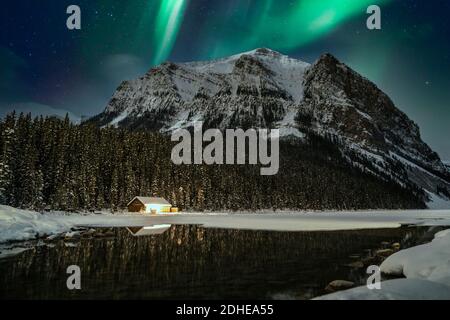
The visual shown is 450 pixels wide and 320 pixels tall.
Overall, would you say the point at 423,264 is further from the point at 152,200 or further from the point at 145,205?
the point at 152,200

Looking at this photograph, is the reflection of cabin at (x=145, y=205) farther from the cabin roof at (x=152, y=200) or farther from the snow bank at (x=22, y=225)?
the snow bank at (x=22, y=225)

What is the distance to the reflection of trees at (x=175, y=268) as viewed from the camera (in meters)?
15.4

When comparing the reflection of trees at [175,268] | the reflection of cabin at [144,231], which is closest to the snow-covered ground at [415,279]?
the reflection of trees at [175,268]

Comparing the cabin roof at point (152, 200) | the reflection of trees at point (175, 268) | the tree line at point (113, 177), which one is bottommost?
the reflection of trees at point (175, 268)

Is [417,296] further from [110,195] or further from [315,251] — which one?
[110,195]

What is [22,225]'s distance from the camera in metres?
32.0

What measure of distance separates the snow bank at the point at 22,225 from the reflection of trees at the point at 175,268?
481 cm

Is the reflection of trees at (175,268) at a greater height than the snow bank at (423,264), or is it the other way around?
the snow bank at (423,264)

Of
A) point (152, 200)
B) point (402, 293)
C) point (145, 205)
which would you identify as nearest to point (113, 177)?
point (145, 205)

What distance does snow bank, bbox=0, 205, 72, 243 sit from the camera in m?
29.6

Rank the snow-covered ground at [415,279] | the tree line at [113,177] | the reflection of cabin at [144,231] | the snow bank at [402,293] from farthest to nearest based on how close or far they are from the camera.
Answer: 1. the tree line at [113,177]
2. the reflection of cabin at [144,231]
3. the snow-covered ground at [415,279]
4. the snow bank at [402,293]

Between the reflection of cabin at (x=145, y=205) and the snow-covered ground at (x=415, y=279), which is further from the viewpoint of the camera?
the reflection of cabin at (x=145, y=205)
